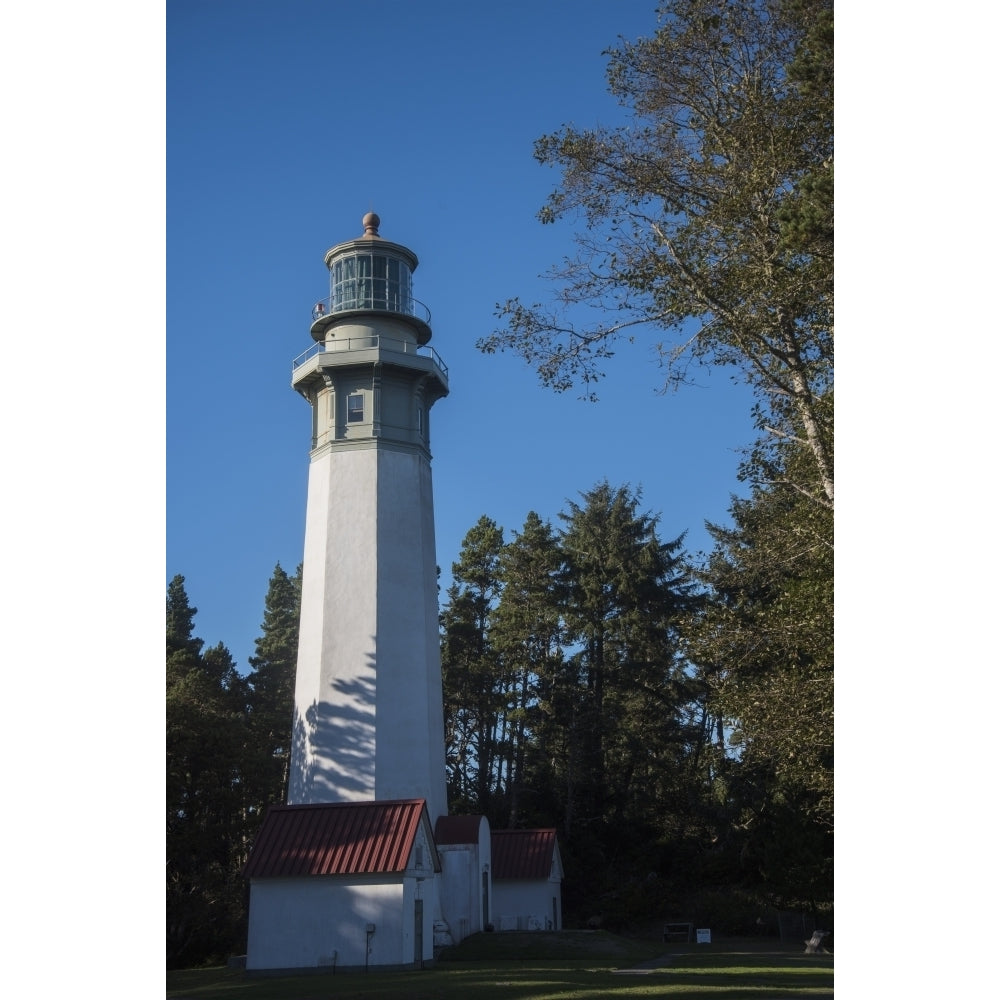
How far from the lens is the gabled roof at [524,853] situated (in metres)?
24.9

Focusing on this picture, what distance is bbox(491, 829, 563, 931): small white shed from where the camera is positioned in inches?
970

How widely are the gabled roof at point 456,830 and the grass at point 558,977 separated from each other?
1.85 metres

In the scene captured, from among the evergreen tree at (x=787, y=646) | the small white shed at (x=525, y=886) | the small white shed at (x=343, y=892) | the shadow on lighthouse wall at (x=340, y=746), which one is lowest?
the small white shed at (x=525, y=886)

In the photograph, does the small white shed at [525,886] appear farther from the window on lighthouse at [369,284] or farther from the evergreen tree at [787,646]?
the window on lighthouse at [369,284]

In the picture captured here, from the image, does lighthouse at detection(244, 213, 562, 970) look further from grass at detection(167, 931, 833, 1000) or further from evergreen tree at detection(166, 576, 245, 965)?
evergreen tree at detection(166, 576, 245, 965)

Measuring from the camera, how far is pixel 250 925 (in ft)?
59.4

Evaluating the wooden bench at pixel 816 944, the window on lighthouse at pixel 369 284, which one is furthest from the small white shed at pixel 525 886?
the window on lighthouse at pixel 369 284

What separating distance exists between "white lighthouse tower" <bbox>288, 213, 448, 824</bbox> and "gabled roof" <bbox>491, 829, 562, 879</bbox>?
3436 millimetres

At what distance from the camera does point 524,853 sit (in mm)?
25328

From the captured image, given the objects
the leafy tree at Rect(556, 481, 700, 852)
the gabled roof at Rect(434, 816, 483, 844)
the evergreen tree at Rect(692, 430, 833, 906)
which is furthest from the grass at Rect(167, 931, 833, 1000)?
the leafy tree at Rect(556, 481, 700, 852)
